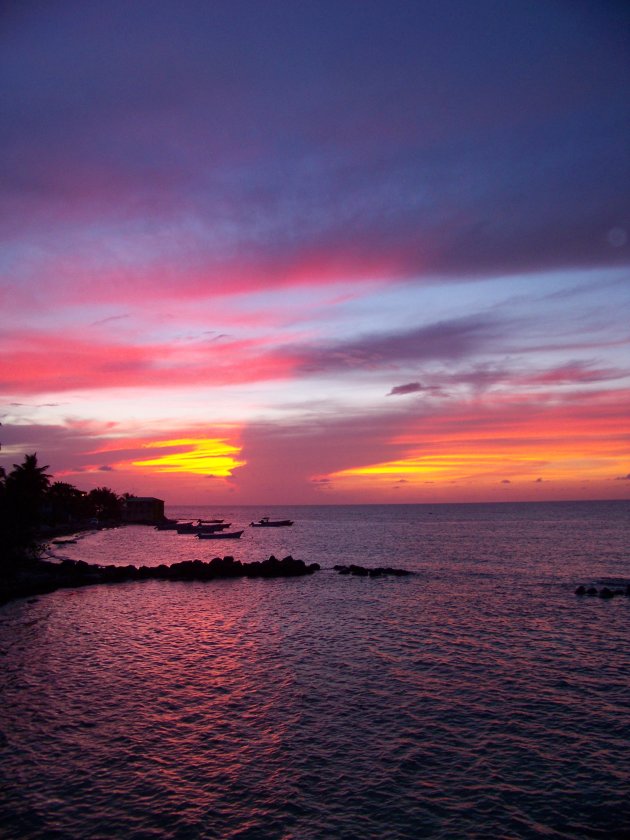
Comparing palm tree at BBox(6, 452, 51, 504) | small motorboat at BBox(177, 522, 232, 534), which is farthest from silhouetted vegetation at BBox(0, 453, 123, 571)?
small motorboat at BBox(177, 522, 232, 534)

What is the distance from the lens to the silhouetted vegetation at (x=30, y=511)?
4662cm

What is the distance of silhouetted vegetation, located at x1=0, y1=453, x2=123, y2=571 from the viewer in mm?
46625

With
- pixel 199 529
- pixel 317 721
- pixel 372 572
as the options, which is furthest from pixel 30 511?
pixel 199 529

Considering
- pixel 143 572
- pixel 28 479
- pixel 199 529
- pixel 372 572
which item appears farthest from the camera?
pixel 199 529

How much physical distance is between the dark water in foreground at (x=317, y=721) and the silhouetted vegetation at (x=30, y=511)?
6044 millimetres

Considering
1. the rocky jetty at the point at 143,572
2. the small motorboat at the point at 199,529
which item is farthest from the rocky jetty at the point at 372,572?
the small motorboat at the point at 199,529

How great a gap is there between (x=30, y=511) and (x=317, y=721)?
5844 centimetres

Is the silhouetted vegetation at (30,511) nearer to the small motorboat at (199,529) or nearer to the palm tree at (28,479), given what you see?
the palm tree at (28,479)

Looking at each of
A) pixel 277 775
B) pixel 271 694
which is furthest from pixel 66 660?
pixel 277 775

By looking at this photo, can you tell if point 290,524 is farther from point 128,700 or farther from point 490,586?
point 128,700

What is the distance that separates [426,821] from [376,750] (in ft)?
14.0

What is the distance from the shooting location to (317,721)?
22031mm

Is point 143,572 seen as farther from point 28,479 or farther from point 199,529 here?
point 199,529

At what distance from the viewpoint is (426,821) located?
50.5 feet
